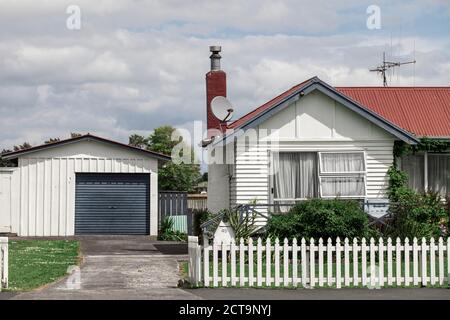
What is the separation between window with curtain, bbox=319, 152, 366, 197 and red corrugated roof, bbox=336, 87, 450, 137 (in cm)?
258

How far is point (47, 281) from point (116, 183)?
1563 cm

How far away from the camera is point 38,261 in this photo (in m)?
22.2

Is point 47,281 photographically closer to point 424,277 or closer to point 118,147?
point 424,277

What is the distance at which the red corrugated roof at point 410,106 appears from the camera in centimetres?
2762

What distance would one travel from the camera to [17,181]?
32.7 m

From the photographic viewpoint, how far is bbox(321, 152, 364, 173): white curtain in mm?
25781

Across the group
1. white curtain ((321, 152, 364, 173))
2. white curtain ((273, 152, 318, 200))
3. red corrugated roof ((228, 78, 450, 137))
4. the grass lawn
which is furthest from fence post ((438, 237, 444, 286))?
red corrugated roof ((228, 78, 450, 137))

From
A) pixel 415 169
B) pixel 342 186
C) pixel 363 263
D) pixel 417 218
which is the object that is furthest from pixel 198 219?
pixel 363 263

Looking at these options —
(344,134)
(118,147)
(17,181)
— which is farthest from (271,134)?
(17,181)

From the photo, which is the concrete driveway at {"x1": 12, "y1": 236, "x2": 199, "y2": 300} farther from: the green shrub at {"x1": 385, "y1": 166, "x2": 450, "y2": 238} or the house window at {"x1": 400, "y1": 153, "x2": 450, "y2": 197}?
the house window at {"x1": 400, "y1": 153, "x2": 450, "y2": 197}

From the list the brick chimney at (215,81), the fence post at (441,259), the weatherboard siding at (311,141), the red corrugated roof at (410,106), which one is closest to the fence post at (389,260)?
the fence post at (441,259)

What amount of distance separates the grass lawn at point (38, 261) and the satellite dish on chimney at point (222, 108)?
18.6 feet
